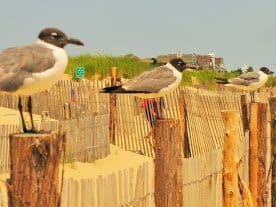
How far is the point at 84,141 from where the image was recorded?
1309 cm

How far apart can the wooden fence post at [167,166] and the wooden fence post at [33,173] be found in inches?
85.4

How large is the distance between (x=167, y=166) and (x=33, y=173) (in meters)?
2.28

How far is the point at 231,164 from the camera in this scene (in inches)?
321

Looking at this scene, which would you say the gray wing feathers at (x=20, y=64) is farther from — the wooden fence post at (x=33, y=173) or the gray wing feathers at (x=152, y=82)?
the gray wing feathers at (x=152, y=82)

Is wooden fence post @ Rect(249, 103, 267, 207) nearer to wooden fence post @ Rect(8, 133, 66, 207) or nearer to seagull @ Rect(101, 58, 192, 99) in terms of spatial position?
seagull @ Rect(101, 58, 192, 99)

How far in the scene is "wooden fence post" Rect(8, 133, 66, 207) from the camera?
378 centimetres

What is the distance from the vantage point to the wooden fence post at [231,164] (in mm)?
8109

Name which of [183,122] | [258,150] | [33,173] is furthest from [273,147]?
[33,173]

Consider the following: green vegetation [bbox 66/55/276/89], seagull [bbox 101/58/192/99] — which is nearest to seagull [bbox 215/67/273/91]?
seagull [bbox 101/58/192/99]

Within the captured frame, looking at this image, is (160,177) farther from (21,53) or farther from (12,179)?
(12,179)

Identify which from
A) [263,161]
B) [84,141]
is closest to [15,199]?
[263,161]

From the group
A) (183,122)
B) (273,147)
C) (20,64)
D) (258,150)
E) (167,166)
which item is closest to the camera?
(20,64)

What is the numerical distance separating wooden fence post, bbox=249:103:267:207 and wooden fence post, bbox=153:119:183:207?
12.4ft

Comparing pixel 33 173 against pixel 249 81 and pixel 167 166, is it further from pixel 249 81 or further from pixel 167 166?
pixel 249 81
